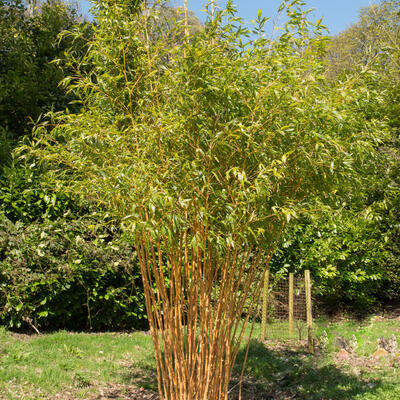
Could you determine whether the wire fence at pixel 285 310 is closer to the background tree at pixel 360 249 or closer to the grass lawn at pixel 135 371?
the background tree at pixel 360 249

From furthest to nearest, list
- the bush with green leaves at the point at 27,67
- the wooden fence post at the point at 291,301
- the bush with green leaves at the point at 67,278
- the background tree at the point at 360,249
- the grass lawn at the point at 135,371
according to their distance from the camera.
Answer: the background tree at the point at 360,249 < the bush with green leaves at the point at 27,67 < the wooden fence post at the point at 291,301 < the bush with green leaves at the point at 67,278 < the grass lawn at the point at 135,371

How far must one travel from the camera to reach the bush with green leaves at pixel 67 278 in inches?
199

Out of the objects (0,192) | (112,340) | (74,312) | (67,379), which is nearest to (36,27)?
(0,192)

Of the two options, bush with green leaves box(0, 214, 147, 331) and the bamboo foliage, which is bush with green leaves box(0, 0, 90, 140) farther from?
the bamboo foliage

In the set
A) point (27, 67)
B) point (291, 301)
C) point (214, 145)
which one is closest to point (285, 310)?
point (291, 301)

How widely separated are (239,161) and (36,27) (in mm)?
6805

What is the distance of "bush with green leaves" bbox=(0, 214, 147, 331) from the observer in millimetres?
5051

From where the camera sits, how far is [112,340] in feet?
17.2

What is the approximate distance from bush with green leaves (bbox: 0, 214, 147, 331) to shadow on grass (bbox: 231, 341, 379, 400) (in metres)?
1.80

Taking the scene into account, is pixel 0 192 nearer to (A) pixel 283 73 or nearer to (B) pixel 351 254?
(A) pixel 283 73

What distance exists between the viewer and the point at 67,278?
5258 millimetres

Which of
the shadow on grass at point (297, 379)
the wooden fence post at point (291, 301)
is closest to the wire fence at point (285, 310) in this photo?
the wooden fence post at point (291, 301)

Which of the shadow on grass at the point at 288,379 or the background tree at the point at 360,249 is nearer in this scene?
the shadow on grass at the point at 288,379

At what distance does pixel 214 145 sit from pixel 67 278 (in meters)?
3.44
